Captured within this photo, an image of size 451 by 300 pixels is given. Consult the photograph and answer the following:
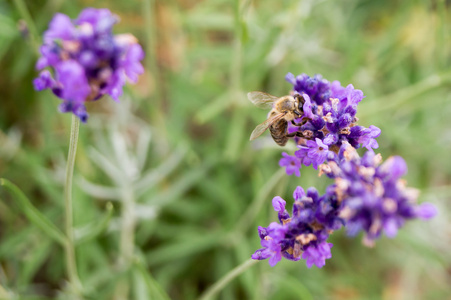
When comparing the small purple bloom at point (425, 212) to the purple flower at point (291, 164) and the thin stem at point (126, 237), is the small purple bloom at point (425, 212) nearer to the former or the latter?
the purple flower at point (291, 164)

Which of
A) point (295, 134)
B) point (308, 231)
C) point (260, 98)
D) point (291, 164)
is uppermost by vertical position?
point (260, 98)

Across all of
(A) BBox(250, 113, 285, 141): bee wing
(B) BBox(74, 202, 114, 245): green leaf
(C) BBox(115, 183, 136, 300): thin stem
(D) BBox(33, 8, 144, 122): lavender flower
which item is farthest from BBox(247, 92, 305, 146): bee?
(C) BBox(115, 183, 136, 300): thin stem

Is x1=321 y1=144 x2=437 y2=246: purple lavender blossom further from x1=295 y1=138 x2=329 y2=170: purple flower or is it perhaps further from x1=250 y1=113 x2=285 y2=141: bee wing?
x1=250 y1=113 x2=285 y2=141: bee wing

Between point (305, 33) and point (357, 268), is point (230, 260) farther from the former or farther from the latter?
point (305, 33)

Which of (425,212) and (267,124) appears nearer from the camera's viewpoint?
(425,212)

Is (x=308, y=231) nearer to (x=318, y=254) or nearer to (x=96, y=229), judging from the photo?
(x=318, y=254)

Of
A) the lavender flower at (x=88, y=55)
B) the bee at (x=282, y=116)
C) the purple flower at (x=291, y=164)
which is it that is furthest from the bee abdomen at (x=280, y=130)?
the lavender flower at (x=88, y=55)

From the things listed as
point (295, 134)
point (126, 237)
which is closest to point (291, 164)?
point (295, 134)
